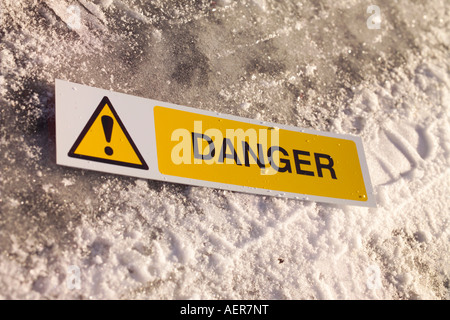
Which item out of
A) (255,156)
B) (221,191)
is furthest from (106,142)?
(255,156)

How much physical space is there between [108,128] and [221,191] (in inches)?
17.5

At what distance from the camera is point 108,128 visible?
1343 millimetres

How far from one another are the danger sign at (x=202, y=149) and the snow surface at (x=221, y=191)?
0.06 metres

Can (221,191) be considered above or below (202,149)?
below

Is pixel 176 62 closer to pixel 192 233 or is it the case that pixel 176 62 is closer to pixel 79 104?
pixel 79 104

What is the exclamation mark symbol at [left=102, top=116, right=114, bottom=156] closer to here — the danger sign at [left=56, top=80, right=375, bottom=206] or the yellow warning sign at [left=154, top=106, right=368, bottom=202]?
the danger sign at [left=56, top=80, right=375, bottom=206]

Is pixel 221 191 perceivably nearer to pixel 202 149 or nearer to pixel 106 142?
pixel 202 149

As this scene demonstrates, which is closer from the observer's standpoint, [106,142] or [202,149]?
[106,142]

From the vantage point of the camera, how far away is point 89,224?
1285 mm

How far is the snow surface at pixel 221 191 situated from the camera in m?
1.27

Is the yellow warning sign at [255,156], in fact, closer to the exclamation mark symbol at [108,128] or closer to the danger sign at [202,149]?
the danger sign at [202,149]

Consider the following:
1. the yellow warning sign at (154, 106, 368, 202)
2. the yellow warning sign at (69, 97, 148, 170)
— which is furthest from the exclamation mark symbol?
the yellow warning sign at (154, 106, 368, 202)

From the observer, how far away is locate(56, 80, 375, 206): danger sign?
1.32 metres
